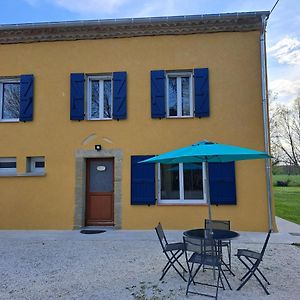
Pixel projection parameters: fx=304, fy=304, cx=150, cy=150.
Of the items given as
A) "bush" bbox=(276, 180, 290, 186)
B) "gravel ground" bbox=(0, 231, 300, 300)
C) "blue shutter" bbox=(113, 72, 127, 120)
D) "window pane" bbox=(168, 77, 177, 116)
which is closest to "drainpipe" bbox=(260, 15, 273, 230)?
"gravel ground" bbox=(0, 231, 300, 300)

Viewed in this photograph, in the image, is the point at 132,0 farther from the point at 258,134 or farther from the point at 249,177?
the point at 249,177

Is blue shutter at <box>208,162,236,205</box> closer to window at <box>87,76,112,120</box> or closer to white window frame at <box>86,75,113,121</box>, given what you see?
window at <box>87,76,112,120</box>

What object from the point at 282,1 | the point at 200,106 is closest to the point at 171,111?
the point at 200,106

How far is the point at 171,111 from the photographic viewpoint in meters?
9.25

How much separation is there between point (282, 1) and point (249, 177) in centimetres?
476

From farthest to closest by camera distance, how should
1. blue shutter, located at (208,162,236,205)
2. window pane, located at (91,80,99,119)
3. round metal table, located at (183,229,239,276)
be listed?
window pane, located at (91,80,99,119), blue shutter, located at (208,162,236,205), round metal table, located at (183,229,239,276)

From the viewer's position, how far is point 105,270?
514 cm

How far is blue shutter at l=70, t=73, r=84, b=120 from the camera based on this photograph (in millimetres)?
9188

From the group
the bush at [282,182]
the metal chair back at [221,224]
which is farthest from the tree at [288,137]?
the metal chair back at [221,224]

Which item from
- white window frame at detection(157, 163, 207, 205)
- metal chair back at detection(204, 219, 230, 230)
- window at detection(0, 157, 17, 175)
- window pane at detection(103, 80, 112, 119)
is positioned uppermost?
window pane at detection(103, 80, 112, 119)

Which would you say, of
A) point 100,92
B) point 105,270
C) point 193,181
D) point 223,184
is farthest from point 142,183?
point 105,270

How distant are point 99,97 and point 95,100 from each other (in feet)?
0.54

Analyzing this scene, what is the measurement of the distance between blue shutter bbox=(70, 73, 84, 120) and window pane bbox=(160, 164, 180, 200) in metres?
2.98

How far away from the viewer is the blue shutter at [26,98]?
9328mm
